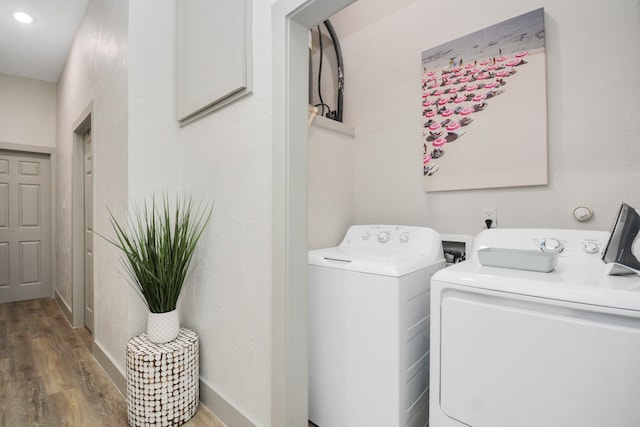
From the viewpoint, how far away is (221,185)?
1.69 meters

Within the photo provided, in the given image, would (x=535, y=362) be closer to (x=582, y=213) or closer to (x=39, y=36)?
(x=582, y=213)

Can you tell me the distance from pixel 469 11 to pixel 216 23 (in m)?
1.44

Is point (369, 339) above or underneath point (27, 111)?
underneath

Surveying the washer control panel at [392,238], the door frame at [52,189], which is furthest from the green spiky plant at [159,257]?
the door frame at [52,189]

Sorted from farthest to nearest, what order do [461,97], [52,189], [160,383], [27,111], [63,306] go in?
[52,189]
[27,111]
[63,306]
[461,97]
[160,383]

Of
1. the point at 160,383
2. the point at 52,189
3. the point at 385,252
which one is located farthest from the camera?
the point at 52,189

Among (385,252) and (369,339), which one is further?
(385,252)

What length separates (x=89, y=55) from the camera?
2.64 metres

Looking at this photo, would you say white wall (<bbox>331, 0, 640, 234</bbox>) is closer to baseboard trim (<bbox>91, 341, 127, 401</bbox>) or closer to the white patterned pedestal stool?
the white patterned pedestal stool

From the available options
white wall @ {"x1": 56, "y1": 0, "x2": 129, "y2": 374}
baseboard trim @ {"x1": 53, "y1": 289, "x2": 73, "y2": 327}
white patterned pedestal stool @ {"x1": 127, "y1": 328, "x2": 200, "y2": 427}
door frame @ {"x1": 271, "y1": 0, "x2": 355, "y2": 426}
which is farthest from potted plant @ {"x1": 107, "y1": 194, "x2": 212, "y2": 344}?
baseboard trim @ {"x1": 53, "y1": 289, "x2": 73, "y2": 327}

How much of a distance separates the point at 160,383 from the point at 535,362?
1561 mm

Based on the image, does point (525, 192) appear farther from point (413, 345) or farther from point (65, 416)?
point (65, 416)

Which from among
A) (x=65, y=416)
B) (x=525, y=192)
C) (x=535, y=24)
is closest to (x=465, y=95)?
(x=535, y=24)

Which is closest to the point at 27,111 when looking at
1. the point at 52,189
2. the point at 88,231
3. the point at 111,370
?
the point at 52,189
